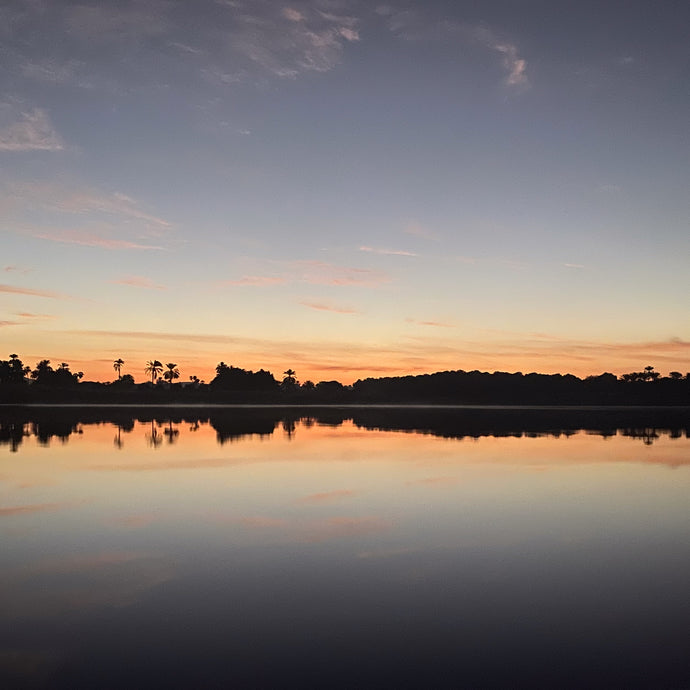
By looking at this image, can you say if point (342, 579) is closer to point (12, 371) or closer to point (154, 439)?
point (154, 439)

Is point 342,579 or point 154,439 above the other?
point 342,579

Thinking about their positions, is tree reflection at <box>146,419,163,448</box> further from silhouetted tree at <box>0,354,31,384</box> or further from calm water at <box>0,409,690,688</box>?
silhouetted tree at <box>0,354,31,384</box>

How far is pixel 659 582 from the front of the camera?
41.9ft

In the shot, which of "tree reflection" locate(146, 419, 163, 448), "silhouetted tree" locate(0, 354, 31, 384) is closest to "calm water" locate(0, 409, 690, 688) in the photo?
"tree reflection" locate(146, 419, 163, 448)

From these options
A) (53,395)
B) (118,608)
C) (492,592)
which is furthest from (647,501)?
(53,395)

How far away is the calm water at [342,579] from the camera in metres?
8.70

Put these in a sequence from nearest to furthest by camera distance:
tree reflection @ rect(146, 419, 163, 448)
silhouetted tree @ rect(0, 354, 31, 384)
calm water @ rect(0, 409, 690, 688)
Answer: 1. calm water @ rect(0, 409, 690, 688)
2. tree reflection @ rect(146, 419, 163, 448)
3. silhouetted tree @ rect(0, 354, 31, 384)

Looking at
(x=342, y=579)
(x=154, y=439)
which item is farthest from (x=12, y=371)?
(x=342, y=579)

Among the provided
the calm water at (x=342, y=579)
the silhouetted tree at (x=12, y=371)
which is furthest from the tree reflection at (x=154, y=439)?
the silhouetted tree at (x=12, y=371)

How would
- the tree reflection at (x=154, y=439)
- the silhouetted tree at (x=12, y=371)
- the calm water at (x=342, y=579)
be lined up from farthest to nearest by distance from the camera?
the silhouetted tree at (x=12, y=371)
the tree reflection at (x=154, y=439)
the calm water at (x=342, y=579)

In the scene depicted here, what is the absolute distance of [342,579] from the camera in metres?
12.7

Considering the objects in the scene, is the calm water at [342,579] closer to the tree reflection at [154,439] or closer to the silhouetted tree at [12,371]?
the tree reflection at [154,439]

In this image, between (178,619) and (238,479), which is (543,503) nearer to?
(238,479)

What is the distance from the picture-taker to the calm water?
28.6 feet
